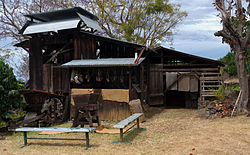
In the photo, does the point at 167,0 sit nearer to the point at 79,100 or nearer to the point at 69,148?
Result: the point at 79,100

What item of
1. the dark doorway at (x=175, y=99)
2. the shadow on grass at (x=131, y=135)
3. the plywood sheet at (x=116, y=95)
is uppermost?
the plywood sheet at (x=116, y=95)

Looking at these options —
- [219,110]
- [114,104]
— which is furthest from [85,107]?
[219,110]

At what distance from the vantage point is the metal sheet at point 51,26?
1332 centimetres

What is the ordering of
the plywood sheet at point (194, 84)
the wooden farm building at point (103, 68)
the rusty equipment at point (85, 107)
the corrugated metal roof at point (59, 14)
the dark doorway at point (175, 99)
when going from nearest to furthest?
the rusty equipment at point (85, 107)
the wooden farm building at point (103, 68)
the corrugated metal roof at point (59, 14)
the plywood sheet at point (194, 84)
the dark doorway at point (175, 99)

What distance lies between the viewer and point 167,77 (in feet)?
50.3

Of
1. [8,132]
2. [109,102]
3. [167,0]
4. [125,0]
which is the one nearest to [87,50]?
[109,102]

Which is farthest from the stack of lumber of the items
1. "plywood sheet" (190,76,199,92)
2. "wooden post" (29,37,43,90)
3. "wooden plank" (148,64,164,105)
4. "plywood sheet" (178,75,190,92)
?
"wooden post" (29,37,43,90)

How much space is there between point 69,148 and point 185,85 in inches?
373

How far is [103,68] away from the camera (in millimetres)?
12414

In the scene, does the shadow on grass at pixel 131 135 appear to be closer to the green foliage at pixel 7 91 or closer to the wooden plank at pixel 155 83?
the green foliage at pixel 7 91

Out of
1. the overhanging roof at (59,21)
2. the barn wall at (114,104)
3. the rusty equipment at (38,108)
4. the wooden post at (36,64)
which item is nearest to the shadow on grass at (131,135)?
the barn wall at (114,104)

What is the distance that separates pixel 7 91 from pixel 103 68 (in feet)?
15.2

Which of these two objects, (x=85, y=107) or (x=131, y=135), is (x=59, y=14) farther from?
(x=131, y=135)

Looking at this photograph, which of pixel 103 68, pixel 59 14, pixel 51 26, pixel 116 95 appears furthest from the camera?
pixel 59 14
